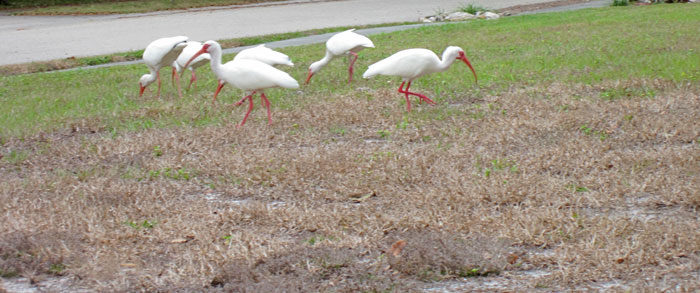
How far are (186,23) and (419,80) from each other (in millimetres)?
12244

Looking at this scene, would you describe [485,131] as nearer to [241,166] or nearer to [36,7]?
[241,166]

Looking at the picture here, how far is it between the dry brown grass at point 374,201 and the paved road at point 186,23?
9442 mm

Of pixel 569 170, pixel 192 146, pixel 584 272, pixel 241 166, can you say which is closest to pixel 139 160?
pixel 192 146

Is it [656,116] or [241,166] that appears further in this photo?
[656,116]

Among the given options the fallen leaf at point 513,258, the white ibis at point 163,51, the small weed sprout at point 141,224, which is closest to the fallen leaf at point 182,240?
the small weed sprout at point 141,224

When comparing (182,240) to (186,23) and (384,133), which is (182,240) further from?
(186,23)

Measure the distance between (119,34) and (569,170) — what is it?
1487 cm

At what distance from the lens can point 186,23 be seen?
20516mm

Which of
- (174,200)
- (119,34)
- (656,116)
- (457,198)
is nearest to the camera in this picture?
(457,198)

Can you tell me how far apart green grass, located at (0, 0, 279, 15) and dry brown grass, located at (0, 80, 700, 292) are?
60.5ft

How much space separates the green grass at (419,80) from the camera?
813 centimetres

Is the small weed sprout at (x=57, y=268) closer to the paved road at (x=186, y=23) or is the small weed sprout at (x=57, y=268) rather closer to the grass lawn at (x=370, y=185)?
the grass lawn at (x=370, y=185)

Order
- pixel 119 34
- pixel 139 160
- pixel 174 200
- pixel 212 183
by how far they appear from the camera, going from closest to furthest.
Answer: pixel 174 200, pixel 212 183, pixel 139 160, pixel 119 34

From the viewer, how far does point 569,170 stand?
540cm
